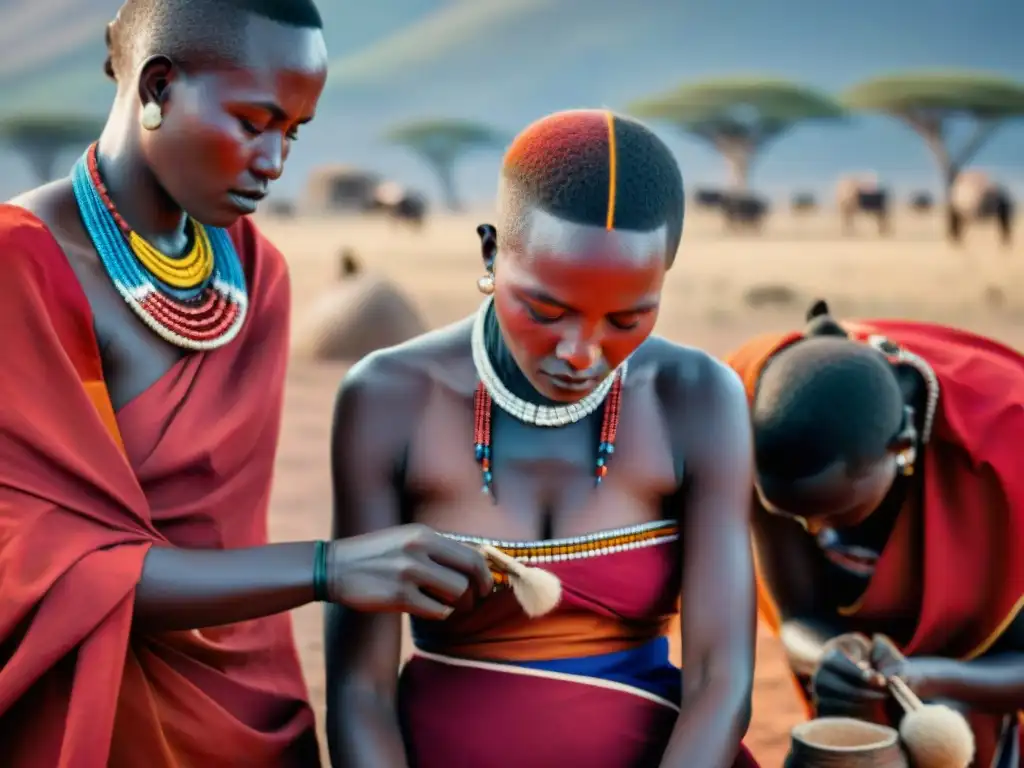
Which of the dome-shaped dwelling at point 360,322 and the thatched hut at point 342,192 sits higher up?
the dome-shaped dwelling at point 360,322

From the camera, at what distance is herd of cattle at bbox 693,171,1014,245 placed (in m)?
24.5

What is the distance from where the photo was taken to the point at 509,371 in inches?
104

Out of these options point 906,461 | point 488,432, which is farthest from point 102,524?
point 906,461

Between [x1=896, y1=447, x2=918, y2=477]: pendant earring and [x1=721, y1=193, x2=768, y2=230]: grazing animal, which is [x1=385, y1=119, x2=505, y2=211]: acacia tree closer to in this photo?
[x1=721, y1=193, x2=768, y2=230]: grazing animal

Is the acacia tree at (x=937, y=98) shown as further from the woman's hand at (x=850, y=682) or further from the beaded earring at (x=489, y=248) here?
the beaded earring at (x=489, y=248)

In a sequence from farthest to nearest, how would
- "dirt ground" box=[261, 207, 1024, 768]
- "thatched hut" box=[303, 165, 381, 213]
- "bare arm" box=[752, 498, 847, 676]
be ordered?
"thatched hut" box=[303, 165, 381, 213] → "dirt ground" box=[261, 207, 1024, 768] → "bare arm" box=[752, 498, 847, 676]

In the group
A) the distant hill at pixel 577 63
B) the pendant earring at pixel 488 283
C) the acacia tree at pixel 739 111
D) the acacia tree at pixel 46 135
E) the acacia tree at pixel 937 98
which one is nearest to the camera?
the pendant earring at pixel 488 283

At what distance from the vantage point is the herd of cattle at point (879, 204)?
24.5 metres

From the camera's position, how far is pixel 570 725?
8.48ft

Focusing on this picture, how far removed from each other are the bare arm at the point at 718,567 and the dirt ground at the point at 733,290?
1.77 metres

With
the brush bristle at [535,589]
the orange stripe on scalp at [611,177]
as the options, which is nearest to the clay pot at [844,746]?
the brush bristle at [535,589]

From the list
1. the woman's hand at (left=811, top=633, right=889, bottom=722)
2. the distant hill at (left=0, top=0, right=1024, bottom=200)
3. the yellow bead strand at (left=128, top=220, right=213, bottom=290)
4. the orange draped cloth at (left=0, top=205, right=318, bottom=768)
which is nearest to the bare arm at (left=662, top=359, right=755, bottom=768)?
the woman's hand at (left=811, top=633, right=889, bottom=722)

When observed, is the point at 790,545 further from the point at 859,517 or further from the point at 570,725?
the point at 570,725

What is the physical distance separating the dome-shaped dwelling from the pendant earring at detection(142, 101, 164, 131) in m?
9.03
